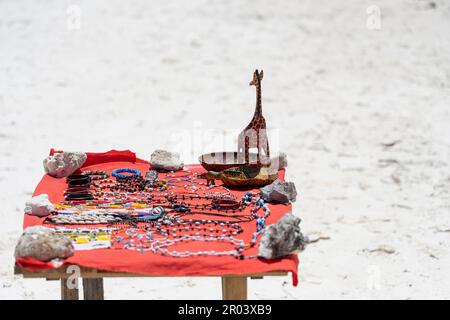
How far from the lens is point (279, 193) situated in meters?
3.42

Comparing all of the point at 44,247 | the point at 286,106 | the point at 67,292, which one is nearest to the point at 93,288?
the point at 67,292

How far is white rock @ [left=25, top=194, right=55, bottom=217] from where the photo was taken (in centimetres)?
320

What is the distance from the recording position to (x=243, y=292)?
284cm

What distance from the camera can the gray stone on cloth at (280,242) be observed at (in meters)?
2.74

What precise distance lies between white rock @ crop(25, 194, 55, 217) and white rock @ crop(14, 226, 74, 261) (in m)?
0.46

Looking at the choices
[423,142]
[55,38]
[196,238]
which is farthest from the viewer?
[55,38]

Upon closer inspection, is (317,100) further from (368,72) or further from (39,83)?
(39,83)

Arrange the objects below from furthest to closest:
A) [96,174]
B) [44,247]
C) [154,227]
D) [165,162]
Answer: [165,162] < [96,174] < [154,227] < [44,247]

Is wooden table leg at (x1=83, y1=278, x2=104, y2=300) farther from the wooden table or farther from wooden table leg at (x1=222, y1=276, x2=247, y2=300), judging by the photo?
wooden table leg at (x1=222, y1=276, x2=247, y2=300)

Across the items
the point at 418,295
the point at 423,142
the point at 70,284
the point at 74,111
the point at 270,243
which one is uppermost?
the point at 74,111

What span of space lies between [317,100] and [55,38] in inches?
173

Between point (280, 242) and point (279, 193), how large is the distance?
0.70m

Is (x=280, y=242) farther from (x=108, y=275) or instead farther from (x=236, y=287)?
(x=108, y=275)
